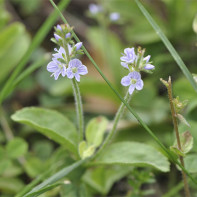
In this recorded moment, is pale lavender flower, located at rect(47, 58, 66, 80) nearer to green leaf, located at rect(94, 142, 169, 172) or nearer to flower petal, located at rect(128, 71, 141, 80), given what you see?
flower petal, located at rect(128, 71, 141, 80)

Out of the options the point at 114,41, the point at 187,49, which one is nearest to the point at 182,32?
the point at 187,49

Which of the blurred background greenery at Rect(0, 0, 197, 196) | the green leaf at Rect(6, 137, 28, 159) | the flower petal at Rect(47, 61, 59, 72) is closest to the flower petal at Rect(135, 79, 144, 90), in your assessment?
the flower petal at Rect(47, 61, 59, 72)

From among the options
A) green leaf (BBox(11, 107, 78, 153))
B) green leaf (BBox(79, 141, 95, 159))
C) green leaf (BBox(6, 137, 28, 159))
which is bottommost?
green leaf (BBox(79, 141, 95, 159))

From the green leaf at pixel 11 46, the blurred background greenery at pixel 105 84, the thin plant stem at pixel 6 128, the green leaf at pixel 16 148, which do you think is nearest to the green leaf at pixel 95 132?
the blurred background greenery at pixel 105 84

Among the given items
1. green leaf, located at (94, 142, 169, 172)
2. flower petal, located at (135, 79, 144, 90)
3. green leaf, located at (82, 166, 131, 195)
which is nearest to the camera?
flower petal, located at (135, 79, 144, 90)

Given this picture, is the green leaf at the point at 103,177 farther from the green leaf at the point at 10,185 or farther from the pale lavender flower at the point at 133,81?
the pale lavender flower at the point at 133,81

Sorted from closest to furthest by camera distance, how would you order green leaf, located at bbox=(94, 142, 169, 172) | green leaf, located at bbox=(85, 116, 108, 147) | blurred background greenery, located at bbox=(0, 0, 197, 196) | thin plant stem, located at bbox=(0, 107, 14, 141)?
green leaf, located at bbox=(94, 142, 169, 172), green leaf, located at bbox=(85, 116, 108, 147), blurred background greenery, located at bbox=(0, 0, 197, 196), thin plant stem, located at bbox=(0, 107, 14, 141)

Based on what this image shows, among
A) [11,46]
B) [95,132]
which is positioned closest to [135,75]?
[95,132]
